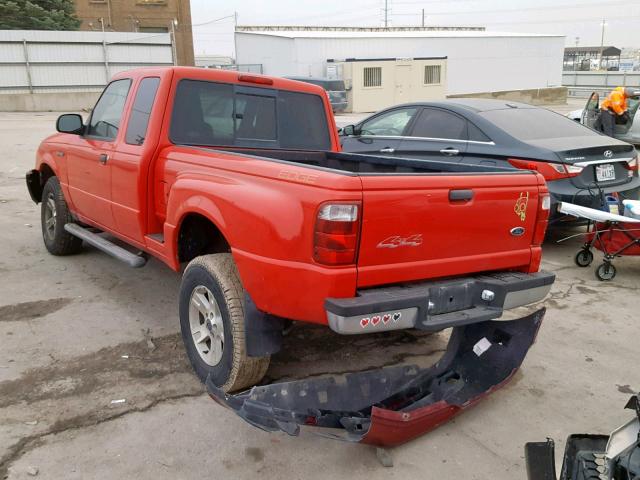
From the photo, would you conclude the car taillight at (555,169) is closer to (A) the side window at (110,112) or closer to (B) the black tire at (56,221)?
(A) the side window at (110,112)

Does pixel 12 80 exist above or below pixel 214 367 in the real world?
above

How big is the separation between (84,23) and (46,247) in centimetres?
3691

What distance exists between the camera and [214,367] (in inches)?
135

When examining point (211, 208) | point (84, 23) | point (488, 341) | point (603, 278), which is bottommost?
point (603, 278)

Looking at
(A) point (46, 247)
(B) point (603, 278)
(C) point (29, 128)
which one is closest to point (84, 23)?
(C) point (29, 128)

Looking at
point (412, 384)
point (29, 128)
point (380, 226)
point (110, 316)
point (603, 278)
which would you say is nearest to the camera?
point (380, 226)

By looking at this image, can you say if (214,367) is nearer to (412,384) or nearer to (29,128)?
(412,384)

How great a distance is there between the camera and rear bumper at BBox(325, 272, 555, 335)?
273 centimetres

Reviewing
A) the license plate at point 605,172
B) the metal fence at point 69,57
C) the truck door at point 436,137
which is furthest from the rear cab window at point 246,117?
the metal fence at point 69,57

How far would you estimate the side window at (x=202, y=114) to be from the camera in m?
4.27

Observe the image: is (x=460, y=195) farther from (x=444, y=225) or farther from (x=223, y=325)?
(x=223, y=325)

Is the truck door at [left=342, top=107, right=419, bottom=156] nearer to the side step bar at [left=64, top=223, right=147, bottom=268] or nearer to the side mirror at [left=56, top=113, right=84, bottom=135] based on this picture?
the side mirror at [left=56, top=113, right=84, bottom=135]

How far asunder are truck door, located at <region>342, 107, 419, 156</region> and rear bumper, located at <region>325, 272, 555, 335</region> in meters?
4.39

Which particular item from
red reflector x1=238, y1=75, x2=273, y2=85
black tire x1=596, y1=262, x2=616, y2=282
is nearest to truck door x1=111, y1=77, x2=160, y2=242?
Result: red reflector x1=238, y1=75, x2=273, y2=85
